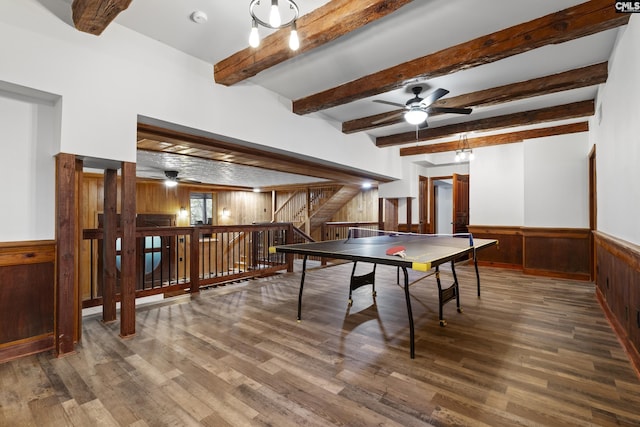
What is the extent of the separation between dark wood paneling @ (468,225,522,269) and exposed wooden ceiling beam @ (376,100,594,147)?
2321mm

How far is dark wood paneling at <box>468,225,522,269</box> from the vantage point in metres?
6.34

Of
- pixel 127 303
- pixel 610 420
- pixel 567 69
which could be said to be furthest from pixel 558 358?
pixel 127 303

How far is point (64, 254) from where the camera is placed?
2531mm

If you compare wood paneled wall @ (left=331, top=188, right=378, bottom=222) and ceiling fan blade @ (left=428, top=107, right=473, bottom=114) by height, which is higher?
ceiling fan blade @ (left=428, top=107, right=473, bottom=114)

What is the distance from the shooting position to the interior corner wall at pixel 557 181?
5.36m

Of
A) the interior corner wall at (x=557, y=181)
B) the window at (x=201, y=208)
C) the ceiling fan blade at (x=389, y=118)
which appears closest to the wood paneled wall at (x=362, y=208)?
the interior corner wall at (x=557, y=181)

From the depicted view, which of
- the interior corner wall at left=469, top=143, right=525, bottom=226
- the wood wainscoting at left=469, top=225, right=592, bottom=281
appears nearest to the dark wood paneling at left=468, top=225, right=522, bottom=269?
the wood wainscoting at left=469, top=225, right=592, bottom=281

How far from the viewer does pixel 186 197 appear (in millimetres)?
9734

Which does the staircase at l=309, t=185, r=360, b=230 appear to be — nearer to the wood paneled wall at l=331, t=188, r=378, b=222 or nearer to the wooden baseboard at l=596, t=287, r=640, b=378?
the wood paneled wall at l=331, t=188, r=378, b=222

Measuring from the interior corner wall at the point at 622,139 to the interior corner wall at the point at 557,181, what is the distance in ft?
5.98

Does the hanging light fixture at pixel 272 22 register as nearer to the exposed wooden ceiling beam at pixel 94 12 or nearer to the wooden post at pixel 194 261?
the exposed wooden ceiling beam at pixel 94 12

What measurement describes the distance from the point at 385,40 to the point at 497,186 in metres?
4.92

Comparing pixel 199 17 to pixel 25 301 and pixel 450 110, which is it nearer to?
pixel 25 301

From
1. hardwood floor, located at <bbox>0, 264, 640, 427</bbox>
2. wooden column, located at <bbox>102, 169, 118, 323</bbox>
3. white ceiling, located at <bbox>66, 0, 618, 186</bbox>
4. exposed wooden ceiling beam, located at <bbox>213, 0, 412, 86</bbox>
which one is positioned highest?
white ceiling, located at <bbox>66, 0, 618, 186</bbox>
